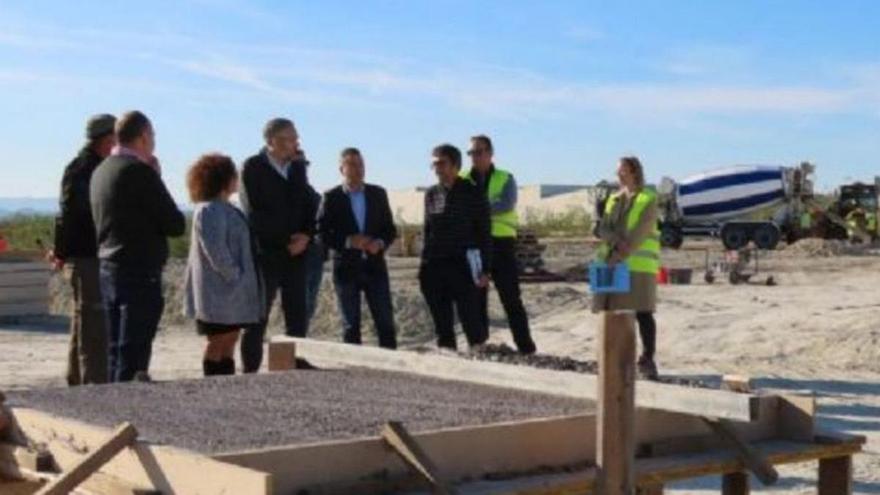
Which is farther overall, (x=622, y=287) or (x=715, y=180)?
(x=715, y=180)

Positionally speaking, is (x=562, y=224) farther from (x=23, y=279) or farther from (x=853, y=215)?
(x=23, y=279)

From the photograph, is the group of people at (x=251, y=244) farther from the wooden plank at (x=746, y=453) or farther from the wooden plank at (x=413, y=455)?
the wooden plank at (x=746, y=453)

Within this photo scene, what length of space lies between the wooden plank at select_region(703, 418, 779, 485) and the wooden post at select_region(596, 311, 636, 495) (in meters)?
0.79

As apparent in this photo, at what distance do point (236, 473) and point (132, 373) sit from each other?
12.2 feet

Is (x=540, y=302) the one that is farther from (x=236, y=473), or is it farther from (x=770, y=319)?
(x=236, y=473)

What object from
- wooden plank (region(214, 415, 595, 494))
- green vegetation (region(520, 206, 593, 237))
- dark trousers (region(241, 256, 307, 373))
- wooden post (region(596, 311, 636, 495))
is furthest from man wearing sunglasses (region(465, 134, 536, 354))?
green vegetation (region(520, 206, 593, 237))

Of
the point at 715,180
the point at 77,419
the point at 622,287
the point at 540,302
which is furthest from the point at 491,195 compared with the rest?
the point at 715,180

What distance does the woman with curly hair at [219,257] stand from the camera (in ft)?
24.6

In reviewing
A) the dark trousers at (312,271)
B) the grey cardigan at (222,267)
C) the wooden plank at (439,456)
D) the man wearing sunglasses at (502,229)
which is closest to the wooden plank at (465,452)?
the wooden plank at (439,456)

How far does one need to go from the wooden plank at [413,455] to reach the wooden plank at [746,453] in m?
1.25

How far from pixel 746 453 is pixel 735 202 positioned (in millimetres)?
36007

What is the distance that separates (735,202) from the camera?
40.5 metres

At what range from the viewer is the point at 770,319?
1673 cm

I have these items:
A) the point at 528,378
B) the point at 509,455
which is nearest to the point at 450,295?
the point at 528,378
